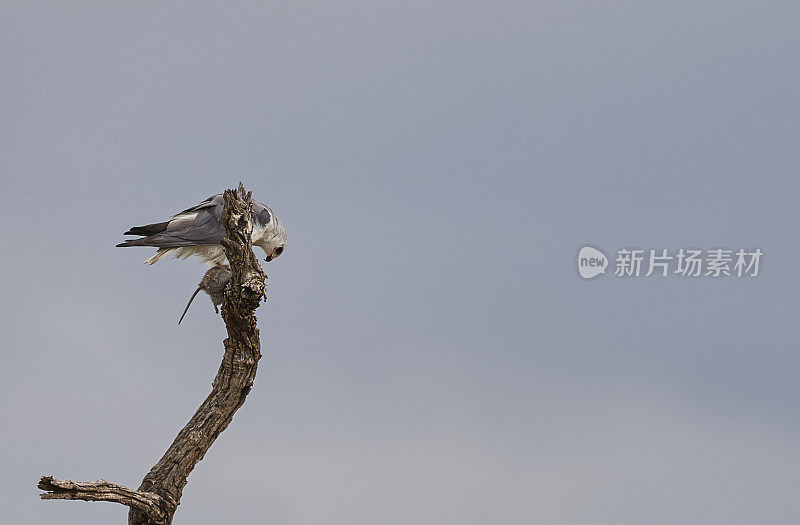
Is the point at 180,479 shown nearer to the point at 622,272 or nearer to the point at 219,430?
the point at 219,430

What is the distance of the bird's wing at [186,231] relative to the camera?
22.4 feet

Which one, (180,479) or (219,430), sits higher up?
(219,430)

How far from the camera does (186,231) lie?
22.5 feet

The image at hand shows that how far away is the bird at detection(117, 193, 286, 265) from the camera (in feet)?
22.4

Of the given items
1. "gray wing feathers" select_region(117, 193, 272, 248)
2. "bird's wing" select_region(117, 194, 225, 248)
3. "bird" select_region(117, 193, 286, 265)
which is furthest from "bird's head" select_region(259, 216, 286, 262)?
"bird's wing" select_region(117, 194, 225, 248)

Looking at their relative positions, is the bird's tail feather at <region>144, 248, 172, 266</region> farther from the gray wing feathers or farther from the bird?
the gray wing feathers

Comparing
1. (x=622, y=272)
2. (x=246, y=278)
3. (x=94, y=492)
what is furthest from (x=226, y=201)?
(x=622, y=272)

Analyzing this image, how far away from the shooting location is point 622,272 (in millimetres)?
8234

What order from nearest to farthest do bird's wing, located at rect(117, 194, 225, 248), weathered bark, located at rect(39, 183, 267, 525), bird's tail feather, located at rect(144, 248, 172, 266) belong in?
1. weathered bark, located at rect(39, 183, 267, 525)
2. bird's wing, located at rect(117, 194, 225, 248)
3. bird's tail feather, located at rect(144, 248, 172, 266)

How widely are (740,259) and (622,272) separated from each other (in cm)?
108

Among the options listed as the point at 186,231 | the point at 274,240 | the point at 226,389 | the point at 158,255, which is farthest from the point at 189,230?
the point at 226,389

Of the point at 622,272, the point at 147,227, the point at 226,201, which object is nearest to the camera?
the point at 226,201

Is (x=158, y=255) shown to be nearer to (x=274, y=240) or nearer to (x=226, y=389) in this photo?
(x=274, y=240)

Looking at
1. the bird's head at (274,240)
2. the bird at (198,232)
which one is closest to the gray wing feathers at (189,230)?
the bird at (198,232)
